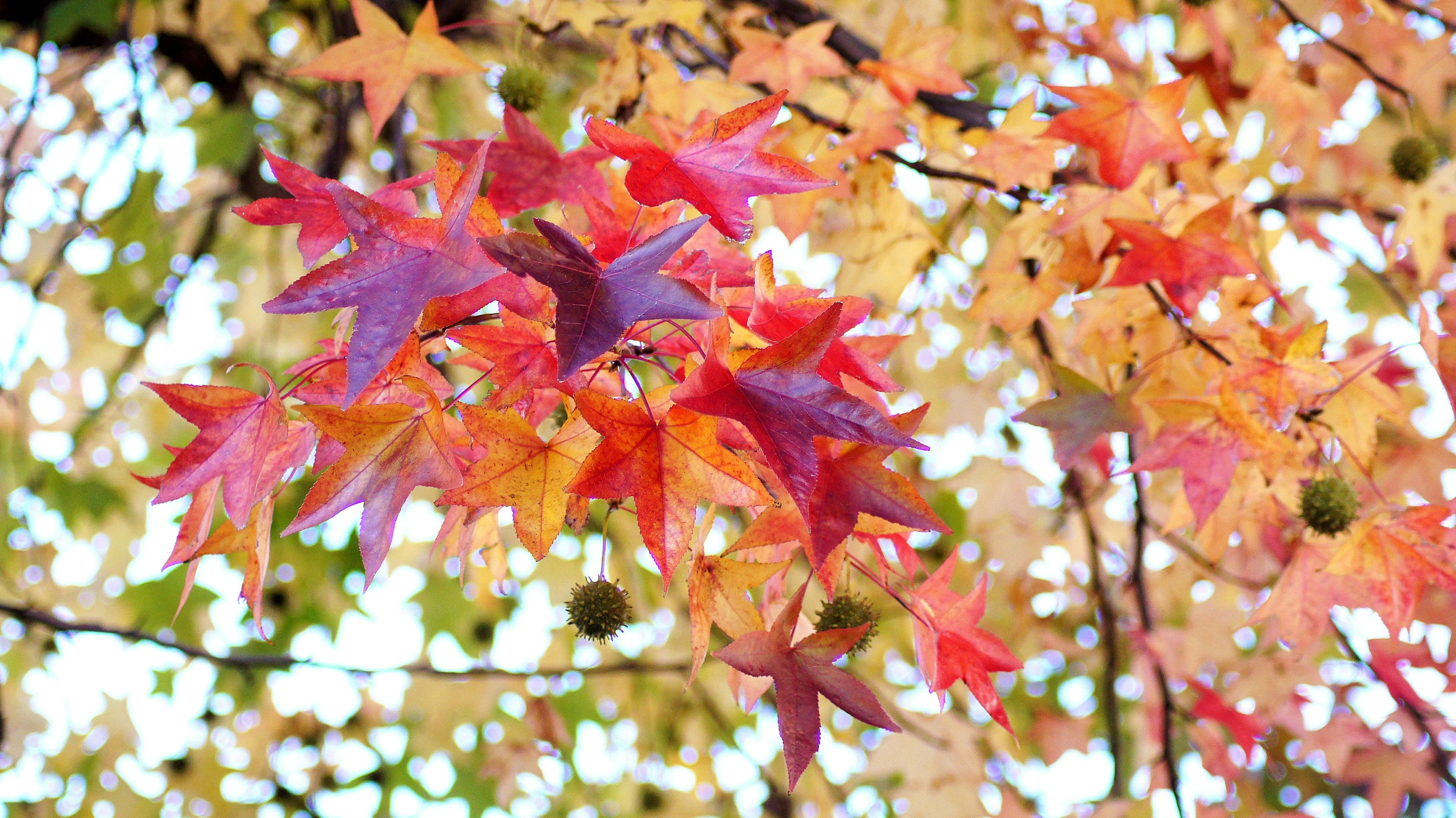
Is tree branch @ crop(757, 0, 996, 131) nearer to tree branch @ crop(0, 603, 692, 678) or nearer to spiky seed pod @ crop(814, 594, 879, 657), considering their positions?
spiky seed pod @ crop(814, 594, 879, 657)

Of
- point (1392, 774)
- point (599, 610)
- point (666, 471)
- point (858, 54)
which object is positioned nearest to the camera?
point (666, 471)

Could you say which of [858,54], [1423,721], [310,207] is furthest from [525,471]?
[1423,721]

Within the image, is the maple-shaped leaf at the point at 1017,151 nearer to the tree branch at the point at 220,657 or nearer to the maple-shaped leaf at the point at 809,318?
the maple-shaped leaf at the point at 809,318

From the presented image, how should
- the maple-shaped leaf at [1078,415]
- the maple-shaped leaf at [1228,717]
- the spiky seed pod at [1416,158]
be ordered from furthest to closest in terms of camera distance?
1. the spiky seed pod at [1416,158]
2. the maple-shaped leaf at [1228,717]
3. the maple-shaped leaf at [1078,415]

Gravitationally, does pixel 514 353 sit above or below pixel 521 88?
above

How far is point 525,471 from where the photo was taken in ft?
2.73

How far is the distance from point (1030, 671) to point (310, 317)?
2.86m

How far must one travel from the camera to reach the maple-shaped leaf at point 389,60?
1291mm

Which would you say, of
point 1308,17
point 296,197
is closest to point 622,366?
point 296,197

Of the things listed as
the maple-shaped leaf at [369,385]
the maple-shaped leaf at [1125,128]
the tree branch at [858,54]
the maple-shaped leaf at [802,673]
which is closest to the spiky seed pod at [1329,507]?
the maple-shaped leaf at [1125,128]

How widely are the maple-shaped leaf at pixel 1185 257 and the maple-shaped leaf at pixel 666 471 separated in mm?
766

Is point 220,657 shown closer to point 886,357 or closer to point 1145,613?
point 886,357

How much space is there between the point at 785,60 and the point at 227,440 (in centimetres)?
102

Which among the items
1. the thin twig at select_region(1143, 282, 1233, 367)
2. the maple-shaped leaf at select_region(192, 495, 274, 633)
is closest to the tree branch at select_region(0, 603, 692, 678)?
the maple-shaped leaf at select_region(192, 495, 274, 633)
